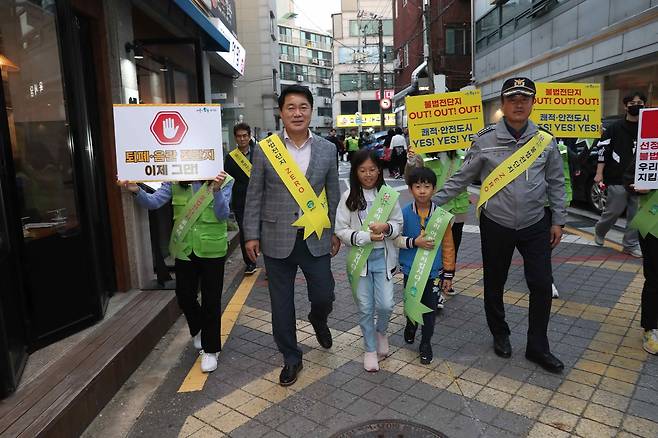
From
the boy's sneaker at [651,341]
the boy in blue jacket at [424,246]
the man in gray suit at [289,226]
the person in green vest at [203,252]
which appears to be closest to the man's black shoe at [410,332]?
the boy in blue jacket at [424,246]

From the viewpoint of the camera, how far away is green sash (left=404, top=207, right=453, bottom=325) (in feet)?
11.9

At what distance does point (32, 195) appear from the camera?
12.5ft

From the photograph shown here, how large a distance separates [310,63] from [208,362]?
7445cm

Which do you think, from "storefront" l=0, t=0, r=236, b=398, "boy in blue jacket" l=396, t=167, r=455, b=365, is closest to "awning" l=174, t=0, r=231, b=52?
"storefront" l=0, t=0, r=236, b=398

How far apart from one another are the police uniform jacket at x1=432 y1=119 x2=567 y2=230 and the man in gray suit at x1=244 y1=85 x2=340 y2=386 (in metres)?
1.14

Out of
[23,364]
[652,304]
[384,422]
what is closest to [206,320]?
[23,364]

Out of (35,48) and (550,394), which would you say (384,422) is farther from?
(35,48)

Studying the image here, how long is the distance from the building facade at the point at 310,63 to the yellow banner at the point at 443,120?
63062mm

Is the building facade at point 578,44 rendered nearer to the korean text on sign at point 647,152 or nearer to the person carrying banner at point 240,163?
the korean text on sign at point 647,152

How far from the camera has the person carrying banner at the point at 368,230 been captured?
3.54 m

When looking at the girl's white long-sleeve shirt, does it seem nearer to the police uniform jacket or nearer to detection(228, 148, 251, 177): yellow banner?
the police uniform jacket

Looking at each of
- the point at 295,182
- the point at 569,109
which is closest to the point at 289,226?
the point at 295,182

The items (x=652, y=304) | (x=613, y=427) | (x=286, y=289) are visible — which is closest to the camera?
(x=613, y=427)

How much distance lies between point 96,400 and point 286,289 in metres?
1.38
